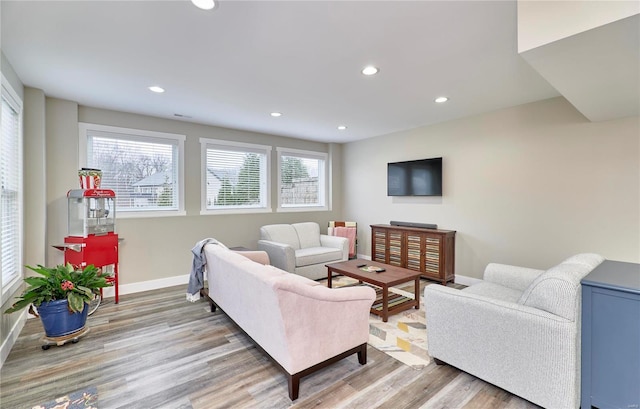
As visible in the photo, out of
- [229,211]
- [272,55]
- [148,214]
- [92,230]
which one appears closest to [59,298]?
[92,230]

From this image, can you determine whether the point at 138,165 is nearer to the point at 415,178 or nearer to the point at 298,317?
the point at 298,317

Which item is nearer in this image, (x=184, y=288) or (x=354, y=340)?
(x=354, y=340)

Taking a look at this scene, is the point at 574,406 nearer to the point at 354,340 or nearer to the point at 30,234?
the point at 354,340

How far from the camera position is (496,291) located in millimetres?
2676

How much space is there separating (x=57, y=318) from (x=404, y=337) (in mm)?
3183

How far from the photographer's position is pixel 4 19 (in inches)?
80.2

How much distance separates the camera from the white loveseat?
172 centimetres

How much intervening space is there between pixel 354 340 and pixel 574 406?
1358 millimetres

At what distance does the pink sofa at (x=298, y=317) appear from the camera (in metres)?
1.90

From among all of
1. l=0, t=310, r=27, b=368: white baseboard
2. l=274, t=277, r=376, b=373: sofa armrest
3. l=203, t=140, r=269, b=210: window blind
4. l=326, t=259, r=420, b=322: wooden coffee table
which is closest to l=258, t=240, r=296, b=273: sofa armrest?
l=326, t=259, r=420, b=322: wooden coffee table

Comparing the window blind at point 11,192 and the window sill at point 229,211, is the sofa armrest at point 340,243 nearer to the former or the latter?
the window sill at point 229,211

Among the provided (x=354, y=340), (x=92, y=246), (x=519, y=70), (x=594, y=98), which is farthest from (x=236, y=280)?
(x=594, y=98)

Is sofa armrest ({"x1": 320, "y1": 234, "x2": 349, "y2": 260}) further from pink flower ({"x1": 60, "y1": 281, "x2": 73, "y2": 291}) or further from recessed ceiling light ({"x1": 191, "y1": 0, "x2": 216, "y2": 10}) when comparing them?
recessed ceiling light ({"x1": 191, "y1": 0, "x2": 216, "y2": 10})

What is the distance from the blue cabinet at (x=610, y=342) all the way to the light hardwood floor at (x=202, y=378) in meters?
0.43
